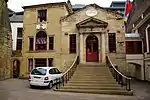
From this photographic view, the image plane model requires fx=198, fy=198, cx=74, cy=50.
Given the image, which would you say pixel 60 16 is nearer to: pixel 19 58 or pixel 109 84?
pixel 19 58

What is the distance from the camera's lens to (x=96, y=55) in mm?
19891

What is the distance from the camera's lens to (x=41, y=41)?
2175cm

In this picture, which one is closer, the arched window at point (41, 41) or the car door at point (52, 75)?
the car door at point (52, 75)

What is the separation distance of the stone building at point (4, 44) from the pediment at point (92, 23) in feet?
24.9

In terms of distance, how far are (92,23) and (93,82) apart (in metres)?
7.23

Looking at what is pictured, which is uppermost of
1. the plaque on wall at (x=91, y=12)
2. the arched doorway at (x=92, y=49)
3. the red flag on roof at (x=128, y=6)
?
the red flag on roof at (x=128, y=6)

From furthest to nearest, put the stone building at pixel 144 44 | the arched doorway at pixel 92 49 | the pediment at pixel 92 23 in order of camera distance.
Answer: the stone building at pixel 144 44 < the arched doorway at pixel 92 49 < the pediment at pixel 92 23

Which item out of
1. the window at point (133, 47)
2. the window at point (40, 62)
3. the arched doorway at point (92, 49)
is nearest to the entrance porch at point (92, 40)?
the arched doorway at point (92, 49)

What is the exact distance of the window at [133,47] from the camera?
2219 cm

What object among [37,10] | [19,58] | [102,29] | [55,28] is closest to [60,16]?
[55,28]

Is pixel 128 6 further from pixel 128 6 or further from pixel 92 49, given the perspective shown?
pixel 92 49

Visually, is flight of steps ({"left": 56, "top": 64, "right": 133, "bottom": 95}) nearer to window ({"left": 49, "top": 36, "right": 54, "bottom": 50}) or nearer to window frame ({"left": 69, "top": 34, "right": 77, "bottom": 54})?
window frame ({"left": 69, "top": 34, "right": 77, "bottom": 54})

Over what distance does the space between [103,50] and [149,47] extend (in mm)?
4945

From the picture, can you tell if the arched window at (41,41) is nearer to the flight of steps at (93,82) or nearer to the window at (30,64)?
the window at (30,64)
